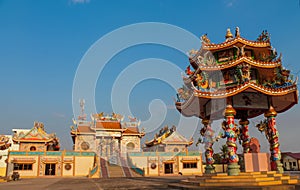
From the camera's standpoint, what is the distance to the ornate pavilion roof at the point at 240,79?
14.4 metres

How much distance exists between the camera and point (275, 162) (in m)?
14.1

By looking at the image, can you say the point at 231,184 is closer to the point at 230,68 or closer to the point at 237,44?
the point at 230,68

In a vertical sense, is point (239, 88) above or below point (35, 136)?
above

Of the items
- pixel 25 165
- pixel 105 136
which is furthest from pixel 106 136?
pixel 25 165

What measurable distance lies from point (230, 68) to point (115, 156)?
99.8 ft

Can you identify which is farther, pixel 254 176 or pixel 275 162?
pixel 275 162

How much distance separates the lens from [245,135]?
16328mm

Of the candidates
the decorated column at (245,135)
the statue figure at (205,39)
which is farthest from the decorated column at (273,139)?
the statue figure at (205,39)

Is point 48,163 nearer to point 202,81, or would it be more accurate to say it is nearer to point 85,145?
point 85,145

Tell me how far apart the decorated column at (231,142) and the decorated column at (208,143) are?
2550 millimetres

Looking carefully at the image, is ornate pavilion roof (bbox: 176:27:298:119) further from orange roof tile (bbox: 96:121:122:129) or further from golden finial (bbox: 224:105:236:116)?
orange roof tile (bbox: 96:121:122:129)

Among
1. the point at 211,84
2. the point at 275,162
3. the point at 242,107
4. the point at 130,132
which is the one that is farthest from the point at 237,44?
the point at 130,132

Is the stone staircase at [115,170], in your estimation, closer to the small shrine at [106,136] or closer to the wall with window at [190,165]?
the small shrine at [106,136]

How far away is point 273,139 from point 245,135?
212 cm
